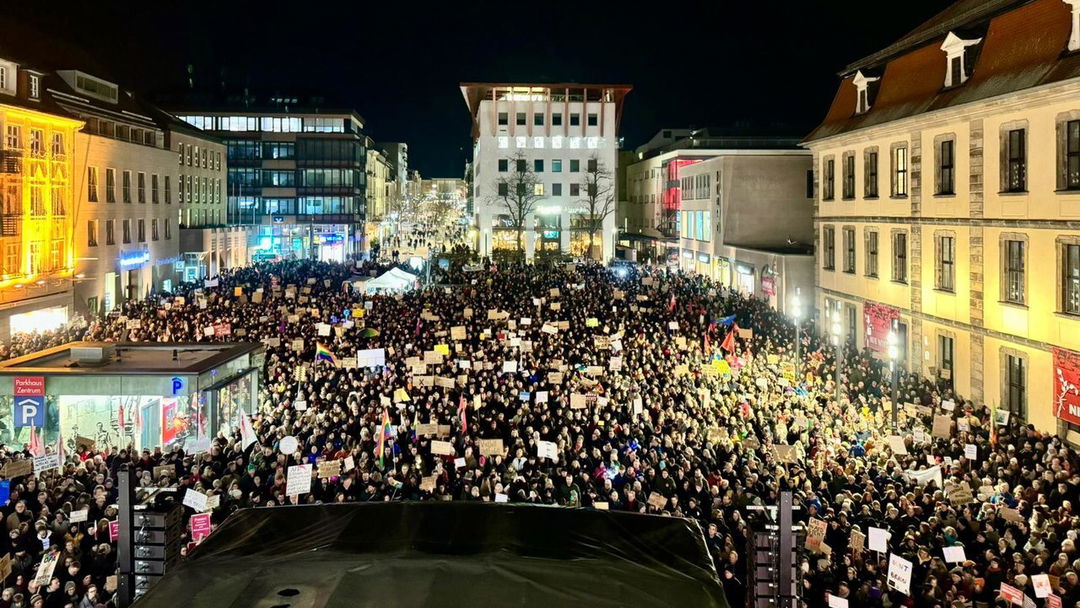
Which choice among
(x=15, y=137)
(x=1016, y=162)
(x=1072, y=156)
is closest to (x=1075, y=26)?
(x=1072, y=156)

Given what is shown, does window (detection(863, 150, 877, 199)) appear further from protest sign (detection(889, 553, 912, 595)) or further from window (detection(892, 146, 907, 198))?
protest sign (detection(889, 553, 912, 595))

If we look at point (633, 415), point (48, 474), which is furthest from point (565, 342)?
point (48, 474)

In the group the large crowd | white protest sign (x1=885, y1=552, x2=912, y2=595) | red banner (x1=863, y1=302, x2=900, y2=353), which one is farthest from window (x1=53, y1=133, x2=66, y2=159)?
white protest sign (x1=885, y1=552, x2=912, y2=595)

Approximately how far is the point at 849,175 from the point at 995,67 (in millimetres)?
10242

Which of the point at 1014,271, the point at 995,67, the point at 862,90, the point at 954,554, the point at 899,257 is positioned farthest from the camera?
the point at 862,90

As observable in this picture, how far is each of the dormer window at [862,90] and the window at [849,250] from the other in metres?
4.28

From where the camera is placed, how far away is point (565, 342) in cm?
2705

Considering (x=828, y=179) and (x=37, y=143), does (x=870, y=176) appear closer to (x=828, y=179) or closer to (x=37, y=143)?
(x=828, y=179)

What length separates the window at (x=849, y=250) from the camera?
1304 inches

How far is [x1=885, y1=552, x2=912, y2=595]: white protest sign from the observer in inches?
439

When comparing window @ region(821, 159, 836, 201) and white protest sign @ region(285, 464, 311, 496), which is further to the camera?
window @ region(821, 159, 836, 201)

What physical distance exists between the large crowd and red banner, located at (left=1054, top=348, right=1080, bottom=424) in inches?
42.4

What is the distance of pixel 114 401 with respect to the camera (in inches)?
781

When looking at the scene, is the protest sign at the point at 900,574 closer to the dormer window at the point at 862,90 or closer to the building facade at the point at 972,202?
the building facade at the point at 972,202
